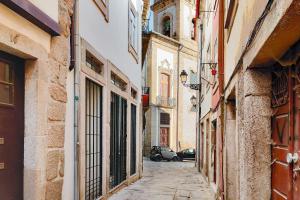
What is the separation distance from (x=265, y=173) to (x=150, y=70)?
89.2ft

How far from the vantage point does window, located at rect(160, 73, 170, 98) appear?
3209 cm

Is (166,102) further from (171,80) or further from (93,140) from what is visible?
(93,140)

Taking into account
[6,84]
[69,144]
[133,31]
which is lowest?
[69,144]

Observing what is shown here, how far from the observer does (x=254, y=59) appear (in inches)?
156

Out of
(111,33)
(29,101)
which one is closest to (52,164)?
(29,101)

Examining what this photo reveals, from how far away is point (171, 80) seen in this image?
108 ft

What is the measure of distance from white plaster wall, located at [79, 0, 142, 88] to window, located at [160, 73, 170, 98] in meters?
17.6

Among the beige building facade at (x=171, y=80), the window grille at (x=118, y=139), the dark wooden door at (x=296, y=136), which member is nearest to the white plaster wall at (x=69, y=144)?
the dark wooden door at (x=296, y=136)

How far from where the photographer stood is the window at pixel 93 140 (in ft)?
25.5

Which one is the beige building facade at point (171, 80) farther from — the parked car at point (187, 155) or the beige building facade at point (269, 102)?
the beige building facade at point (269, 102)

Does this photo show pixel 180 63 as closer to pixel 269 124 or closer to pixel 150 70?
pixel 150 70

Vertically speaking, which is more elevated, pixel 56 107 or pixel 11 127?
pixel 56 107

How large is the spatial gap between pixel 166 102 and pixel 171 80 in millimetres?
1987

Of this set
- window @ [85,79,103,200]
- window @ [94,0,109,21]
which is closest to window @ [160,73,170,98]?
window @ [94,0,109,21]
